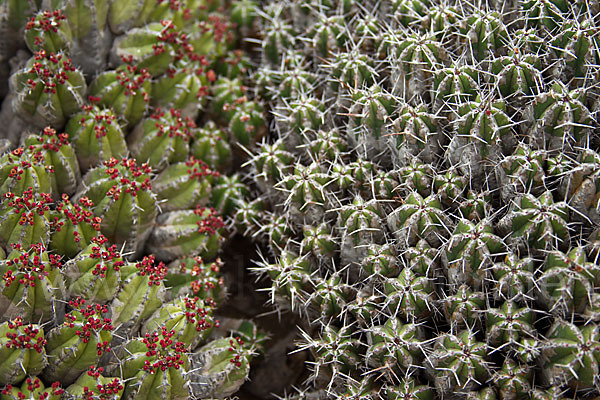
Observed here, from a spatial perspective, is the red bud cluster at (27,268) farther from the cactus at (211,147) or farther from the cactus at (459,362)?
the cactus at (459,362)

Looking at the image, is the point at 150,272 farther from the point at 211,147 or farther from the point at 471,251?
the point at 471,251

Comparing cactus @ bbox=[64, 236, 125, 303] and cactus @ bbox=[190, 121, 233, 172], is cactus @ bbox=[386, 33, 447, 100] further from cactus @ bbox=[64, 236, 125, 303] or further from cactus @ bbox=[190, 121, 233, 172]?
cactus @ bbox=[64, 236, 125, 303]

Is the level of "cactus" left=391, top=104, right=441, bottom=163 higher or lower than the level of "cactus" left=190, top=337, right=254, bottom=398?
higher

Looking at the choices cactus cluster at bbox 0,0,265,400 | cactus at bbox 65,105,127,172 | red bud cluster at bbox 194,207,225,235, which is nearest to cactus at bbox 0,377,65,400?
cactus cluster at bbox 0,0,265,400

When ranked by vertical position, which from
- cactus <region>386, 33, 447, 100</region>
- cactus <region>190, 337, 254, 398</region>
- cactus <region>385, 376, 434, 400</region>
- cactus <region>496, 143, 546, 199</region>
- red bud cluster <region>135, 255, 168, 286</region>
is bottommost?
cactus <region>190, 337, 254, 398</region>

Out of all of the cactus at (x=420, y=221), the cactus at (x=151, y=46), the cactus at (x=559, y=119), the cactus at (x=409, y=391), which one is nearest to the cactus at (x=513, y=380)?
the cactus at (x=409, y=391)

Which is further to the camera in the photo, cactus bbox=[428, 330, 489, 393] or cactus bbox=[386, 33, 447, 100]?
cactus bbox=[386, 33, 447, 100]

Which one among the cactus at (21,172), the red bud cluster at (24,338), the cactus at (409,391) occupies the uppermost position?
the cactus at (21,172)

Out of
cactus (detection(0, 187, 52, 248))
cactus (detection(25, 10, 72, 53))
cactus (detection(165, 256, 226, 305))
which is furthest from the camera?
cactus (detection(25, 10, 72, 53))

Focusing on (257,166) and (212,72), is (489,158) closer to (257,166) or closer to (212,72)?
(257,166)

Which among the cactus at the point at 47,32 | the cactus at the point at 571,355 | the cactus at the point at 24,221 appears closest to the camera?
the cactus at the point at 571,355

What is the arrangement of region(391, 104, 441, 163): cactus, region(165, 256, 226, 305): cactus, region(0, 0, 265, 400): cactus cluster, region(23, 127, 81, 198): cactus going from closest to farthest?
region(0, 0, 265, 400): cactus cluster < region(391, 104, 441, 163): cactus < region(23, 127, 81, 198): cactus < region(165, 256, 226, 305): cactus
